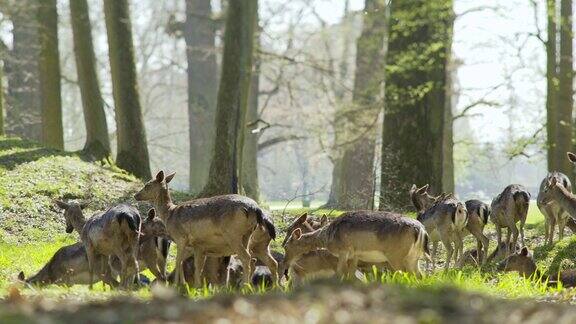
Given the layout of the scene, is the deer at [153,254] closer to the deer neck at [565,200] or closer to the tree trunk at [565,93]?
the deer neck at [565,200]

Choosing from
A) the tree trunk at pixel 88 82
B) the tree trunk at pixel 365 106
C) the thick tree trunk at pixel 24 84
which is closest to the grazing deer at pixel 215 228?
the tree trunk at pixel 88 82

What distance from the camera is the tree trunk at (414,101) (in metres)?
22.6

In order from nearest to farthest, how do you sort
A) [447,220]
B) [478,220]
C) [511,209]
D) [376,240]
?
1. [376,240]
2. [447,220]
3. [478,220]
4. [511,209]

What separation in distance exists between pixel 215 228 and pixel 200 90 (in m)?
33.3

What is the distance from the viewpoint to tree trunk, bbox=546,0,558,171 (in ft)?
79.6

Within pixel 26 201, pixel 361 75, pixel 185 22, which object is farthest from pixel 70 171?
pixel 185 22

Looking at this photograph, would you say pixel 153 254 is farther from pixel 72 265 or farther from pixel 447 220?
pixel 447 220

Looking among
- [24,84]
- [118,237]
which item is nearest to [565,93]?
[118,237]

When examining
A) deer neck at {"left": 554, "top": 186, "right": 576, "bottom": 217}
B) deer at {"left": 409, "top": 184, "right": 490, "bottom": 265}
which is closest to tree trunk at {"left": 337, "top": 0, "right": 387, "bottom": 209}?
deer at {"left": 409, "top": 184, "right": 490, "bottom": 265}

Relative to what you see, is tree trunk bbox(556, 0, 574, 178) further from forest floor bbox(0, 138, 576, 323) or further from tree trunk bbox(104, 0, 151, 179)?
tree trunk bbox(104, 0, 151, 179)

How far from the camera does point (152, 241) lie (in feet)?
43.9

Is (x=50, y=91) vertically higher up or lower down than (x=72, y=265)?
higher up

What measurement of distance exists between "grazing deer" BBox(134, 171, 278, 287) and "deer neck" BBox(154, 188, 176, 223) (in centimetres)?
26

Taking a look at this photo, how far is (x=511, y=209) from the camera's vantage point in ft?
57.1
